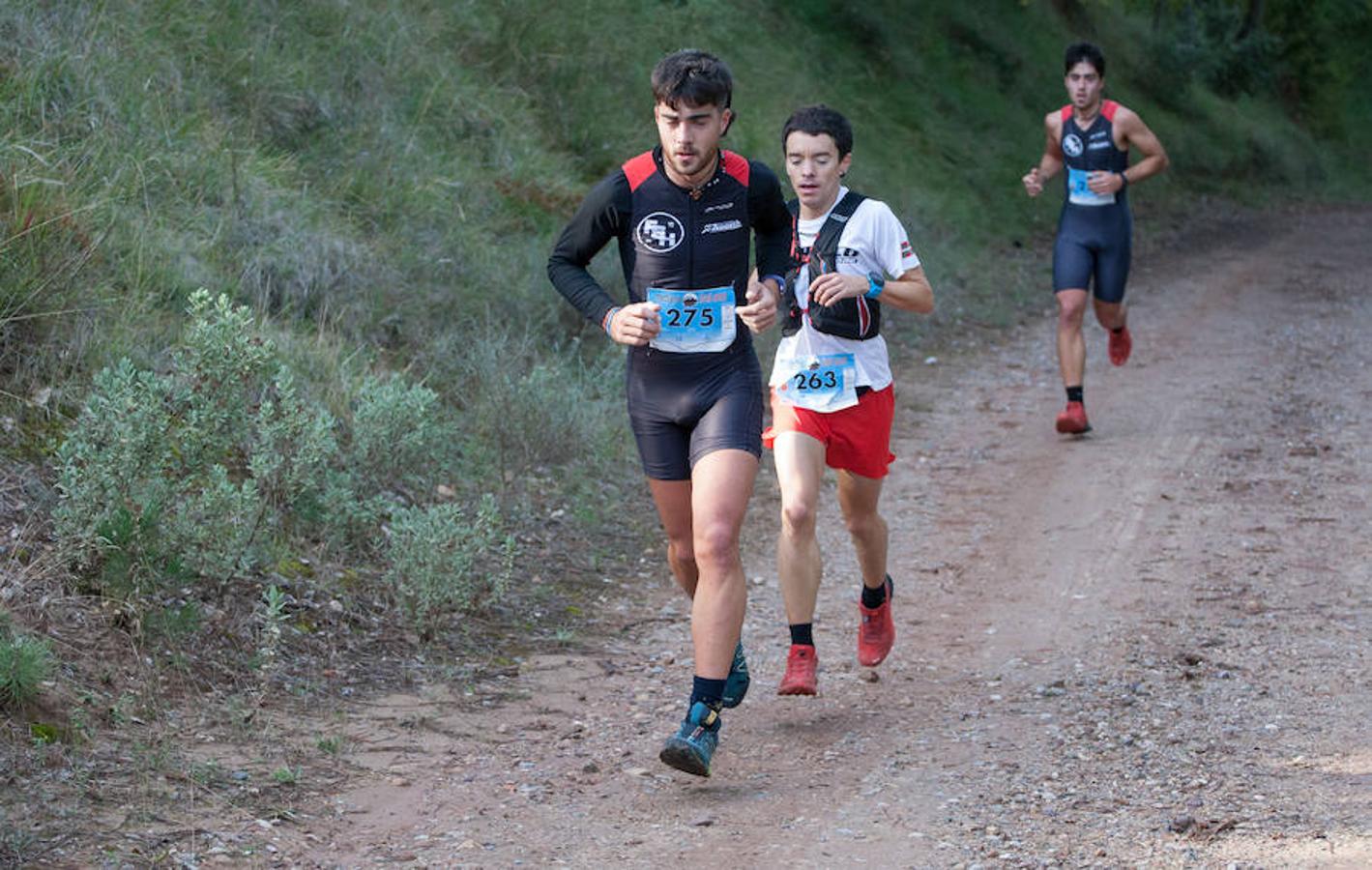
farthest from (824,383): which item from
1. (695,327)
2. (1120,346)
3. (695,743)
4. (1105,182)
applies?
(1120,346)

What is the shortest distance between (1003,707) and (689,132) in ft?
7.72

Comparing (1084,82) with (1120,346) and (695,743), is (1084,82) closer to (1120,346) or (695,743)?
(1120,346)

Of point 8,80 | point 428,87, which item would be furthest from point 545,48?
point 8,80

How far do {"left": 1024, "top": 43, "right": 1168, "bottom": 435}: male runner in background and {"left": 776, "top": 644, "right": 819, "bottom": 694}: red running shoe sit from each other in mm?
5043

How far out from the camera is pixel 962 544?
827 centimetres

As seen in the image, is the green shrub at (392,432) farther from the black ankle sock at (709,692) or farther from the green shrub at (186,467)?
the black ankle sock at (709,692)

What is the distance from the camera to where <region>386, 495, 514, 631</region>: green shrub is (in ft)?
21.2

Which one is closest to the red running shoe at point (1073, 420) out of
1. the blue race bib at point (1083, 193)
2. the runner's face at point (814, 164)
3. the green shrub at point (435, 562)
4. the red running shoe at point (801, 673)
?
the blue race bib at point (1083, 193)

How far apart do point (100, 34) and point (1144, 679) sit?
719 cm

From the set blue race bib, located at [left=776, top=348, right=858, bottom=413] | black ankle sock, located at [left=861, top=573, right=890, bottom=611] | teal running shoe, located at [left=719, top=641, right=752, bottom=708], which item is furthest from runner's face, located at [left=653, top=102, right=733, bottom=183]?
black ankle sock, located at [left=861, top=573, right=890, bottom=611]

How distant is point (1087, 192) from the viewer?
33.7 feet

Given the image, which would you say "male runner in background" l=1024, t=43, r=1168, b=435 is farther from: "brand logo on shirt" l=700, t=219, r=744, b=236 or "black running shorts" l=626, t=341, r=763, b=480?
"black running shorts" l=626, t=341, r=763, b=480

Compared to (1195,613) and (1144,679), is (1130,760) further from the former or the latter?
(1195,613)

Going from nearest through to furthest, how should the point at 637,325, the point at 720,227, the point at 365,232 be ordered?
the point at 637,325 → the point at 720,227 → the point at 365,232
